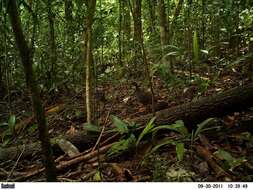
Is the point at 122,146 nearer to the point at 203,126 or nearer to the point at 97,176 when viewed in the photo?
the point at 97,176

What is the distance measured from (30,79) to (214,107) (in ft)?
3.75

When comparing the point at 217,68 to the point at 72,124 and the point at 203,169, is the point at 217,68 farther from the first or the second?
the point at 203,169

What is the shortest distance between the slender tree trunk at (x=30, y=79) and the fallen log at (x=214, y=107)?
2.72ft

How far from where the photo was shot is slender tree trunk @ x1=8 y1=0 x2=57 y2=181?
56.5 inches

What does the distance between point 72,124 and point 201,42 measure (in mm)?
1931

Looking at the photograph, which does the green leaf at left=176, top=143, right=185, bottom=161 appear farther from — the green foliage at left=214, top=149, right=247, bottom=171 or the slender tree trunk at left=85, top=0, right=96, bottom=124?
the slender tree trunk at left=85, top=0, right=96, bottom=124

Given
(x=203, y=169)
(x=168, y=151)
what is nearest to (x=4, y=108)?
(x=168, y=151)

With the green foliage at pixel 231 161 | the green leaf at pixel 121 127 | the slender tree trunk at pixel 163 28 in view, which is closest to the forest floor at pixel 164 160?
the green foliage at pixel 231 161

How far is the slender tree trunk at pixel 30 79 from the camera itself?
1436 millimetres

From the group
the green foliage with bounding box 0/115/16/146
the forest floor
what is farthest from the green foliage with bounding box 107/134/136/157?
the green foliage with bounding box 0/115/16/146

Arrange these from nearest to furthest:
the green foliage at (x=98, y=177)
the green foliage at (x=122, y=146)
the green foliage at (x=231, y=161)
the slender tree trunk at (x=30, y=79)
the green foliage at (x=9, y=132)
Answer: the slender tree trunk at (x=30, y=79), the green foliage at (x=231, y=161), the green foliage at (x=98, y=177), the green foliage at (x=122, y=146), the green foliage at (x=9, y=132)

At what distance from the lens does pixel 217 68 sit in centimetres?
344

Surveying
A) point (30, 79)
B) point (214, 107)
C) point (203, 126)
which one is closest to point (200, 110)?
point (214, 107)

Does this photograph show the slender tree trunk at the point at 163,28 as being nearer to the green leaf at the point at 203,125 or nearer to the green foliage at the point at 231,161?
the green leaf at the point at 203,125
